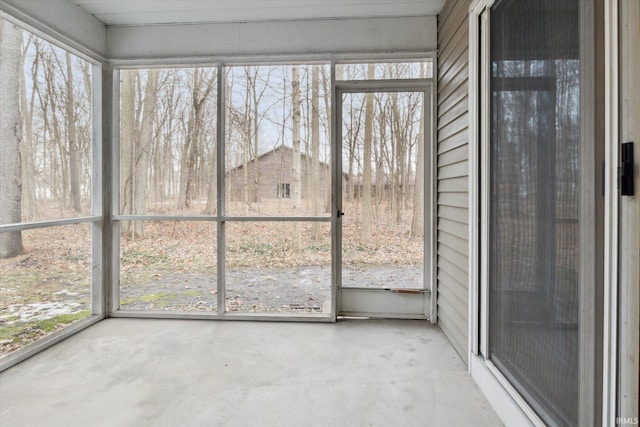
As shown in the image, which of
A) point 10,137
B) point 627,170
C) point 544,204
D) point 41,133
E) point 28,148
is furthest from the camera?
point 41,133

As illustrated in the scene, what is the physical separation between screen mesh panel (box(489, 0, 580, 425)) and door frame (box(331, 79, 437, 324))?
117 cm

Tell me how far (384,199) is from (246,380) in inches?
78.5

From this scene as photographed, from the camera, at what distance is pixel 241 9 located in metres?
3.17

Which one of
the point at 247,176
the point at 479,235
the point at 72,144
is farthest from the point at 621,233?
the point at 72,144

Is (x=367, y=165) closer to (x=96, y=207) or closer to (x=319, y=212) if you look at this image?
(x=319, y=212)

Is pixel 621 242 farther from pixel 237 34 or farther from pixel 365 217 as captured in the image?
pixel 237 34

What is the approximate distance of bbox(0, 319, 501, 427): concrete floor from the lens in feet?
6.35

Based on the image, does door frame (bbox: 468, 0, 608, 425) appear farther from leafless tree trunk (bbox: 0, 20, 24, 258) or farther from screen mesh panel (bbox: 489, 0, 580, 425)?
leafless tree trunk (bbox: 0, 20, 24, 258)

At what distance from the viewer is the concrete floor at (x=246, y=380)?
1935mm

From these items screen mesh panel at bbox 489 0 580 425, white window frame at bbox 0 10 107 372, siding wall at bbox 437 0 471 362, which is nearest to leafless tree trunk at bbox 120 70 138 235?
white window frame at bbox 0 10 107 372

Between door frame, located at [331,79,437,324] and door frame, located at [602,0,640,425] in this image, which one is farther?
door frame, located at [331,79,437,324]

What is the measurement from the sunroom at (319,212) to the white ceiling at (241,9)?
0.03m

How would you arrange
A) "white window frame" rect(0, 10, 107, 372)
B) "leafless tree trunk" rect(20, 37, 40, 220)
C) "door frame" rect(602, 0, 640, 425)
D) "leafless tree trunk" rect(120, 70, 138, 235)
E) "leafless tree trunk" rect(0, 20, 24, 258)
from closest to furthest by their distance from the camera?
1. "door frame" rect(602, 0, 640, 425)
2. "leafless tree trunk" rect(0, 20, 24, 258)
3. "leafless tree trunk" rect(20, 37, 40, 220)
4. "white window frame" rect(0, 10, 107, 372)
5. "leafless tree trunk" rect(120, 70, 138, 235)

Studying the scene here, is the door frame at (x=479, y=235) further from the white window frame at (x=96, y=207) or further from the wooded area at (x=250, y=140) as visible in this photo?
the white window frame at (x=96, y=207)
